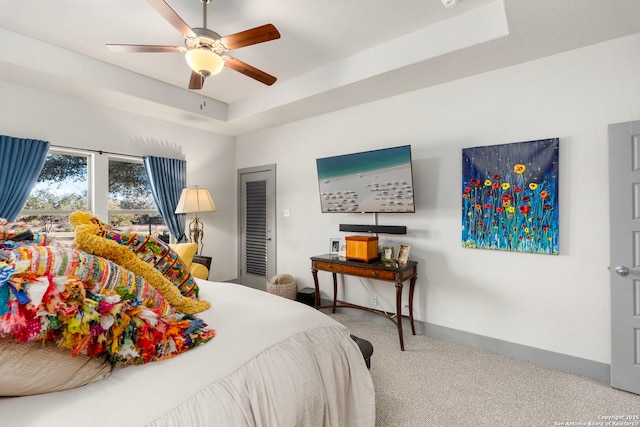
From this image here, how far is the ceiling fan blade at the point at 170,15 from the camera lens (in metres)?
1.75

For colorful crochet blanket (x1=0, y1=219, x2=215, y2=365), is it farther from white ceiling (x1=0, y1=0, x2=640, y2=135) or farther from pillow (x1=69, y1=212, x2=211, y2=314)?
white ceiling (x1=0, y1=0, x2=640, y2=135)

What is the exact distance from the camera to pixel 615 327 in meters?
2.15

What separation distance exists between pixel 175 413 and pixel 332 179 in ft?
9.39

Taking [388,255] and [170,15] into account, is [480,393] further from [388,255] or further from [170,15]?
[170,15]

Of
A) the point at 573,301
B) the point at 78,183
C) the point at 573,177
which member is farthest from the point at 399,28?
the point at 78,183

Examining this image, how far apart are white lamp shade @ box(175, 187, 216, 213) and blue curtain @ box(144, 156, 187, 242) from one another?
18 centimetres

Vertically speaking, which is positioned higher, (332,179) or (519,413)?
(332,179)

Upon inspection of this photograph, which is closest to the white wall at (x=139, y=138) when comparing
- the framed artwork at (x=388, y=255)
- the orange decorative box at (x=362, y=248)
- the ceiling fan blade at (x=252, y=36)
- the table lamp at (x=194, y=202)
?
the table lamp at (x=194, y=202)

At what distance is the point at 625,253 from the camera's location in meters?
2.12

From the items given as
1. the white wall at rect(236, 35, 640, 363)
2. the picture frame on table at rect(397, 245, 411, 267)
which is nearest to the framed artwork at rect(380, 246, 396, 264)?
the picture frame on table at rect(397, 245, 411, 267)

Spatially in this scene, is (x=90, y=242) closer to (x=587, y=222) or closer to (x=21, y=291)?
(x=21, y=291)

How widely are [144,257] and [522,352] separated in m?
2.99

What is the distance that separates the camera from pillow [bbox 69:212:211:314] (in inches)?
50.4

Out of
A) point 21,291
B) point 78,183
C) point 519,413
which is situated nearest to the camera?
point 21,291
